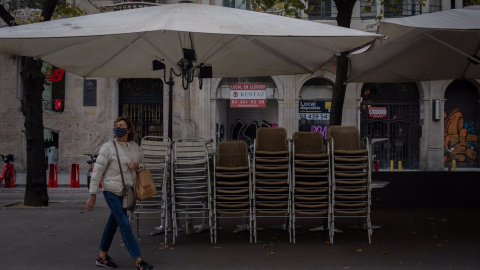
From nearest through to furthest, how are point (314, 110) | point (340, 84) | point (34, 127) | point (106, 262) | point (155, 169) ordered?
point (106, 262) → point (155, 169) → point (340, 84) → point (34, 127) → point (314, 110)

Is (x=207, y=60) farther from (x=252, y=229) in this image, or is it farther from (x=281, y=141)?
(x=252, y=229)

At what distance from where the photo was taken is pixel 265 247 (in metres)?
7.96

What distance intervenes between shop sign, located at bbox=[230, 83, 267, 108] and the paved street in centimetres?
1714

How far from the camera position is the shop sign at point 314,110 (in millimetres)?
27844

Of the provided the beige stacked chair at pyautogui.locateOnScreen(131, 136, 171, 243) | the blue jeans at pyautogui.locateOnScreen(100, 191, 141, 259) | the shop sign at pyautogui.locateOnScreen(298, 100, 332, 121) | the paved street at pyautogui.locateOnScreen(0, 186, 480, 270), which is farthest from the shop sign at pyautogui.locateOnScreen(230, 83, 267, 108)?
the blue jeans at pyautogui.locateOnScreen(100, 191, 141, 259)

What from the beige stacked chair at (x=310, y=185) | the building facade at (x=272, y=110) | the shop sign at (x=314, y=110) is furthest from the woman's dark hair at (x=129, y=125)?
the shop sign at (x=314, y=110)

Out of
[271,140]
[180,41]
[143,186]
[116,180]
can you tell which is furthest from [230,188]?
[180,41]

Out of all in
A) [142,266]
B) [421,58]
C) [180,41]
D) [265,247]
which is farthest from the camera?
[421,58]

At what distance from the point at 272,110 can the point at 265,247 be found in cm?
2063

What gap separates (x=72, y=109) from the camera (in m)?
27.2

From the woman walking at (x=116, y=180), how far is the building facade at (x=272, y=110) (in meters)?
19.8

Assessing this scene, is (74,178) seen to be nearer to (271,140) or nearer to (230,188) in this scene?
(230,188)

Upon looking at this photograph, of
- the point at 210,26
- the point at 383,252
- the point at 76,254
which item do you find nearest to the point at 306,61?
the point at 210,26

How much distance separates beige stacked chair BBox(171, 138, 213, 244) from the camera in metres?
8.30
